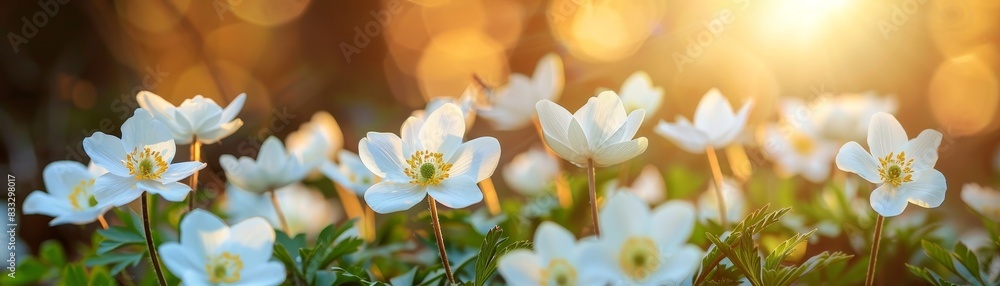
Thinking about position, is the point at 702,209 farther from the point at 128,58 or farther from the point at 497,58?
the point at 128,58

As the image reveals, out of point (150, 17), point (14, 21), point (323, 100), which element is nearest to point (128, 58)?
point (150, 17)

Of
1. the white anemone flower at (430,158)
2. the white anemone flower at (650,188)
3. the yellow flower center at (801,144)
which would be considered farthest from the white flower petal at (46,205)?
the yellow flower center at (801,144)

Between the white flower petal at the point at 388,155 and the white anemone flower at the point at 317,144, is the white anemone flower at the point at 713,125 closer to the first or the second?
the white flower petal at the point at 388,155

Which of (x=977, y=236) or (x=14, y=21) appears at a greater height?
(x=14, y=21)

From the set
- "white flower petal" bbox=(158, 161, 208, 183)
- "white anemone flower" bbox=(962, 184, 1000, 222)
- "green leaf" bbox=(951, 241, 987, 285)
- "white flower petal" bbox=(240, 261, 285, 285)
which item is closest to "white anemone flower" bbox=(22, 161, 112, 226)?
"white flower petal" bbox=(158, 161, 208, 183)

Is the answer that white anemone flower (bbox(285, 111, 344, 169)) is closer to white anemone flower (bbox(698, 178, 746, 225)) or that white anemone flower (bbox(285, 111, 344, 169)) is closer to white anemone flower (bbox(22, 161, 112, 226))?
white anemone flower (bbox(22, 161, 112, 226))
